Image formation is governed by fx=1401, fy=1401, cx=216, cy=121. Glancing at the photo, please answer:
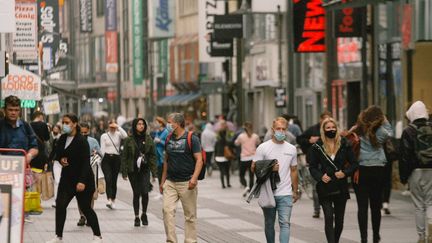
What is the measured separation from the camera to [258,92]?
56.4 meters

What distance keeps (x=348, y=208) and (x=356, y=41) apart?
11933 mm

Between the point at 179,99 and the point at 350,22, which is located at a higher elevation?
the point at 350,22

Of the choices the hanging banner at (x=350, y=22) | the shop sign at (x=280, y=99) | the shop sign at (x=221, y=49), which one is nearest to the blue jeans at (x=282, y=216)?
the hanging banner at (x=350, y=22)

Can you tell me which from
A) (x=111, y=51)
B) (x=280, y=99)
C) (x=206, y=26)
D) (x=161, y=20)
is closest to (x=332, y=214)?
(x=280, y=99)

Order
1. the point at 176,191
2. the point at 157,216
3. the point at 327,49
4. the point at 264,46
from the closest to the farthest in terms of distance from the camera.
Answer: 1. the point at 176,191
2. the point at 157,216
3. the point at 327,49
4. the point at 264,46

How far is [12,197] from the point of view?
12922mm

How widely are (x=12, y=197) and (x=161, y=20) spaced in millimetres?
60068

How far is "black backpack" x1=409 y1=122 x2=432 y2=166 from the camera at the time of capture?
16.8 metres

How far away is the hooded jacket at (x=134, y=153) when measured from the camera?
2227cm

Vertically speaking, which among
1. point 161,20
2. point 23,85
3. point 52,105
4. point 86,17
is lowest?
point 52,105

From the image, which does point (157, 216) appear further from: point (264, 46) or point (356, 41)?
point (264, 46)

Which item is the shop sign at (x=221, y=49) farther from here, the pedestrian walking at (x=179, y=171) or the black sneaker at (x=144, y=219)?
the pedestrian walking at (x=179, y=171)

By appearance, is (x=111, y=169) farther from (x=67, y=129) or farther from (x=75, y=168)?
(x=75, y=168)

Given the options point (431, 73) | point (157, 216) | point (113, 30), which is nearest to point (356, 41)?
point (431, 73)
